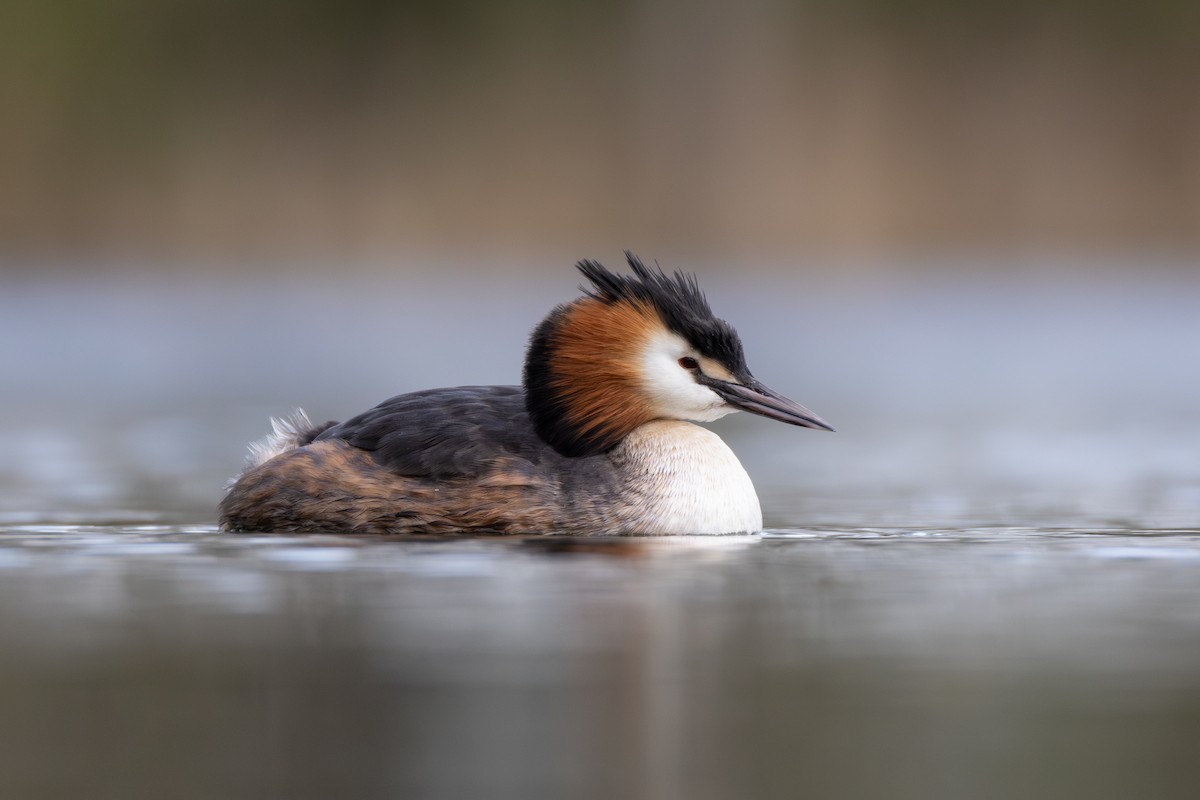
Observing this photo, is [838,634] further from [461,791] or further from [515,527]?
[515,527]

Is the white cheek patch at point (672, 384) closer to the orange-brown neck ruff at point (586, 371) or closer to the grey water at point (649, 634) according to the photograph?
the orange-brown neck ruff at point (586, 371)

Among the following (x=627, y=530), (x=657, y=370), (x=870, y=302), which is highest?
(x=870, y=302)

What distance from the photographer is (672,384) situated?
8406mm

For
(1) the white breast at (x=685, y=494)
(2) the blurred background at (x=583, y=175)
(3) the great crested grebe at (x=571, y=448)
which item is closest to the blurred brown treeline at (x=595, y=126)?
(2) the blurred background at (x=583, y=175)

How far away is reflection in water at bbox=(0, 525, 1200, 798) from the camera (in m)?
4.53

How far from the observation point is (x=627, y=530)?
321 inches

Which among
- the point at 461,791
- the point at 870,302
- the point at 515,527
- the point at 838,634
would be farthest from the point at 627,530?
the point at 870,302

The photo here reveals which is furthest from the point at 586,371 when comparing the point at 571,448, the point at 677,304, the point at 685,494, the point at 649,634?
the point at 649,634

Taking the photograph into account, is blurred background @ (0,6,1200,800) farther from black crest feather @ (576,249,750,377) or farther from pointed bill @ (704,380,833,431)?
black crest feather @ (576,249,750,377)

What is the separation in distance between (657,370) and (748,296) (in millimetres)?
14875

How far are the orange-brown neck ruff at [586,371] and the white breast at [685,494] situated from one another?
0.18 m

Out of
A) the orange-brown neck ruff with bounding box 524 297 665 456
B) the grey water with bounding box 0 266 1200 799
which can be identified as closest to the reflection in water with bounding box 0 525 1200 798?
the grey water with bounding box 0 266 1200 799

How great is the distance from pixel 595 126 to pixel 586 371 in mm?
19097

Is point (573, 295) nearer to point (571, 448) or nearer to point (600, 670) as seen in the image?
point (571, 448)
